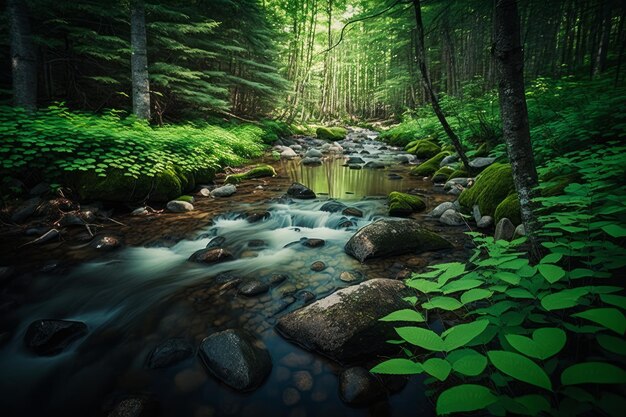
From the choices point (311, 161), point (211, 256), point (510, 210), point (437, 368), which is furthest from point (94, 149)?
point (311, 161)

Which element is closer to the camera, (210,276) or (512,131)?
(512,131)

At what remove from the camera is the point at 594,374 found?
0.81 m

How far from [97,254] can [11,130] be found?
119 inches

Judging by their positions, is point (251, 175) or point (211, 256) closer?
point (211, 256)

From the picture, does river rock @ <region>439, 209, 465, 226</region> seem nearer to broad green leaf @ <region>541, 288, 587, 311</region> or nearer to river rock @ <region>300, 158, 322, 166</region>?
broad green leaf @ <region>541, 288, 587, 311</region>

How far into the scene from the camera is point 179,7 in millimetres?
10938

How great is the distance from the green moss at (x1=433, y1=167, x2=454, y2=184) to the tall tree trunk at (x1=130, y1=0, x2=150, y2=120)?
30.9 feet

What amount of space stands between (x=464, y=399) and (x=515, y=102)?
2522 millimetres

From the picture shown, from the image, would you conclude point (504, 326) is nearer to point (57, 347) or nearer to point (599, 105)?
point (57, 347)

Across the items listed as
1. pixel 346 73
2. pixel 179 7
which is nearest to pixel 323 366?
pixel 179 7

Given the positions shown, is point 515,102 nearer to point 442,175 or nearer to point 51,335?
point 51,335

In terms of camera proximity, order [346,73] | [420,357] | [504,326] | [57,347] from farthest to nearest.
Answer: [346,73] < [57,347] < [420,357] < [504,326]

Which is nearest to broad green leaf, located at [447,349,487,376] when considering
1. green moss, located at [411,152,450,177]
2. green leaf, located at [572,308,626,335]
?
green leaf, located at [572,308,626,335]

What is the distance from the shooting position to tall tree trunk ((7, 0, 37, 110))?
6680 mm
